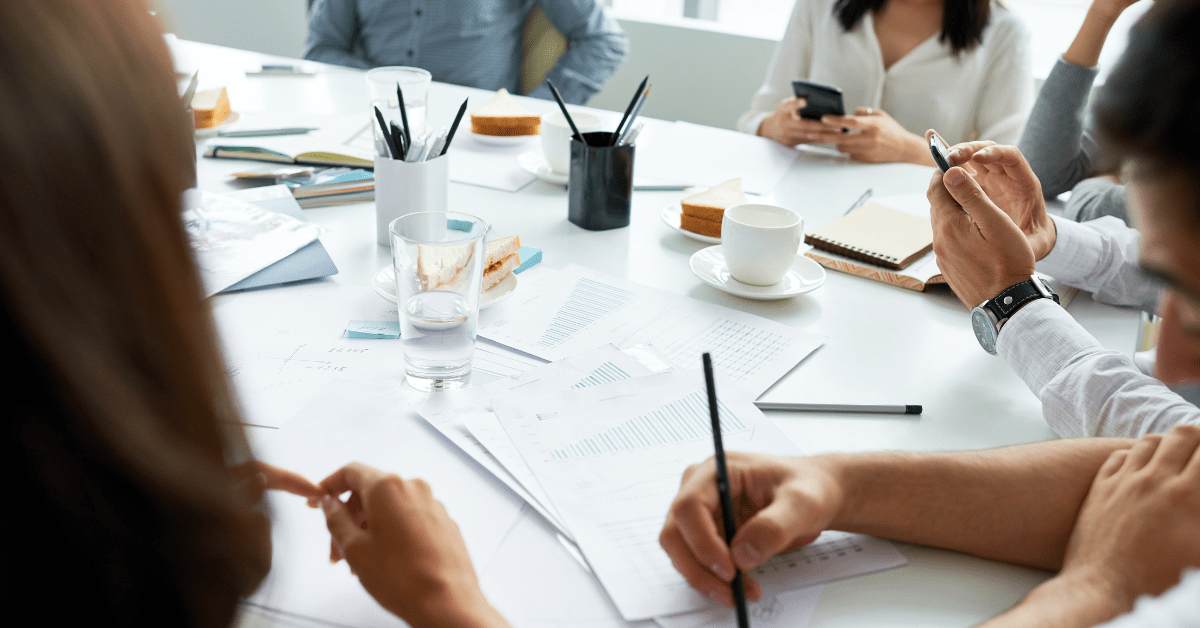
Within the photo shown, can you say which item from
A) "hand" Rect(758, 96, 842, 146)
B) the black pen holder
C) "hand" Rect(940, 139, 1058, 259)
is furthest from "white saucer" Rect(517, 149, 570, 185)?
"hand" Rect(940, 139, 1058, 259)

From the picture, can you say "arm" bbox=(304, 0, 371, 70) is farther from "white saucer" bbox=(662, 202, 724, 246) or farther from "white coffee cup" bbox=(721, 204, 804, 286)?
"white coffee cup" bbox=(721, 204, 804, 286)

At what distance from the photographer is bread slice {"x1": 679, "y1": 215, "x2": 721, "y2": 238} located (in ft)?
4.24

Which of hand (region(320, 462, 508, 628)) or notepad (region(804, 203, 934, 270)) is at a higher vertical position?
notepad (region(804, 203, 934, 270))

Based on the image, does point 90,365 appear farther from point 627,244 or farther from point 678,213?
point 678,213

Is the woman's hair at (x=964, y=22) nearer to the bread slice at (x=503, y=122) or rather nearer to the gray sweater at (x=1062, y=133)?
the gray sweater at (x=1062, y=133)

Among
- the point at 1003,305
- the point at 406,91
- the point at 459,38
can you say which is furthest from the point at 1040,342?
the point at 459,38

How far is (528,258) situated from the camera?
1.17 m

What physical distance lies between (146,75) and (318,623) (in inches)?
14.8

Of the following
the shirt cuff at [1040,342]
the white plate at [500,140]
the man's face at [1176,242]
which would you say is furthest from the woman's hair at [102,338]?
the white plate at [500,140]

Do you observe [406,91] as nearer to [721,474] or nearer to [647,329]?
[647,329]

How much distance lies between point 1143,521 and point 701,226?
0.76 meters

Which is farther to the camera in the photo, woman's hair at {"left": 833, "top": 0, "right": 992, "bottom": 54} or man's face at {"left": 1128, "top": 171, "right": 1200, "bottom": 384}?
woman's hair at {"left": 833, "top": 0, "right": 992, "bottom": 54}

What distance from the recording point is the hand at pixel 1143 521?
0.61 meters

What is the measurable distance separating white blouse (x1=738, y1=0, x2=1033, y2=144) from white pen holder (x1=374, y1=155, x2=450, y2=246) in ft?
3.04
